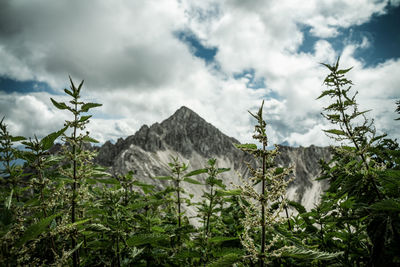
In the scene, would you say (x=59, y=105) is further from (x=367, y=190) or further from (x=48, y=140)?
(x=367, y=190)

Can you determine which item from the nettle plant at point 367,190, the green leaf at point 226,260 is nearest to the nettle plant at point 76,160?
the green leaf at point 226,260

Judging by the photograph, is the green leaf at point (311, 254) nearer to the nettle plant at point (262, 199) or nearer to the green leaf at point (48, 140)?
the nettle plant at point (262, 199)

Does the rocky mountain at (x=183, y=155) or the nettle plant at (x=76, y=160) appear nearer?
the nettle plant at (x=76, y=160)

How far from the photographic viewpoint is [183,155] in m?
183

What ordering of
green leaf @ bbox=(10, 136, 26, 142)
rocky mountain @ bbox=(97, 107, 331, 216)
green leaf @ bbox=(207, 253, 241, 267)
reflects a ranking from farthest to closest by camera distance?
1. rocky mountain @ bbox=(97, 107, 331, 216)
2. green leaf @ bbox=(10, 136, 26, 142)
3. green leaf @ bbox=(207, 253, 241, 267)

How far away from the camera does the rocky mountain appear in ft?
439

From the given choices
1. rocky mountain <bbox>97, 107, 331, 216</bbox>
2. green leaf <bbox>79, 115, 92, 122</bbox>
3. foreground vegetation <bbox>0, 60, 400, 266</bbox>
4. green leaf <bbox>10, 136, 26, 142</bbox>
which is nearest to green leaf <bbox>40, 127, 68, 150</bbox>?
foreground vegetation <bbox>0, 60, 400, 266</bbox>

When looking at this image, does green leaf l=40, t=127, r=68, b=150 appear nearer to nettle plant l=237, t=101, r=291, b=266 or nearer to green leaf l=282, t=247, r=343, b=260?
nettle plant l=237, t=101, r=291, b=266

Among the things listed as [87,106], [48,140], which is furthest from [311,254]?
[87,106]

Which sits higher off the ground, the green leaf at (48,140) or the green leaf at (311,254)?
the green leaf at (48,140)

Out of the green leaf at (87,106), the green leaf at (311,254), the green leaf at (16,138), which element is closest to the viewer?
the green leaf at (311,254)

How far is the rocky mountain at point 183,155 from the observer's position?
133750mm

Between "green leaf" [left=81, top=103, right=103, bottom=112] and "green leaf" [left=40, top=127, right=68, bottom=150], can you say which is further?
"green leaf" [left=81, top=103, right=103, bottom=112]

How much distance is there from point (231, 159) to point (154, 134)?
8147cm
